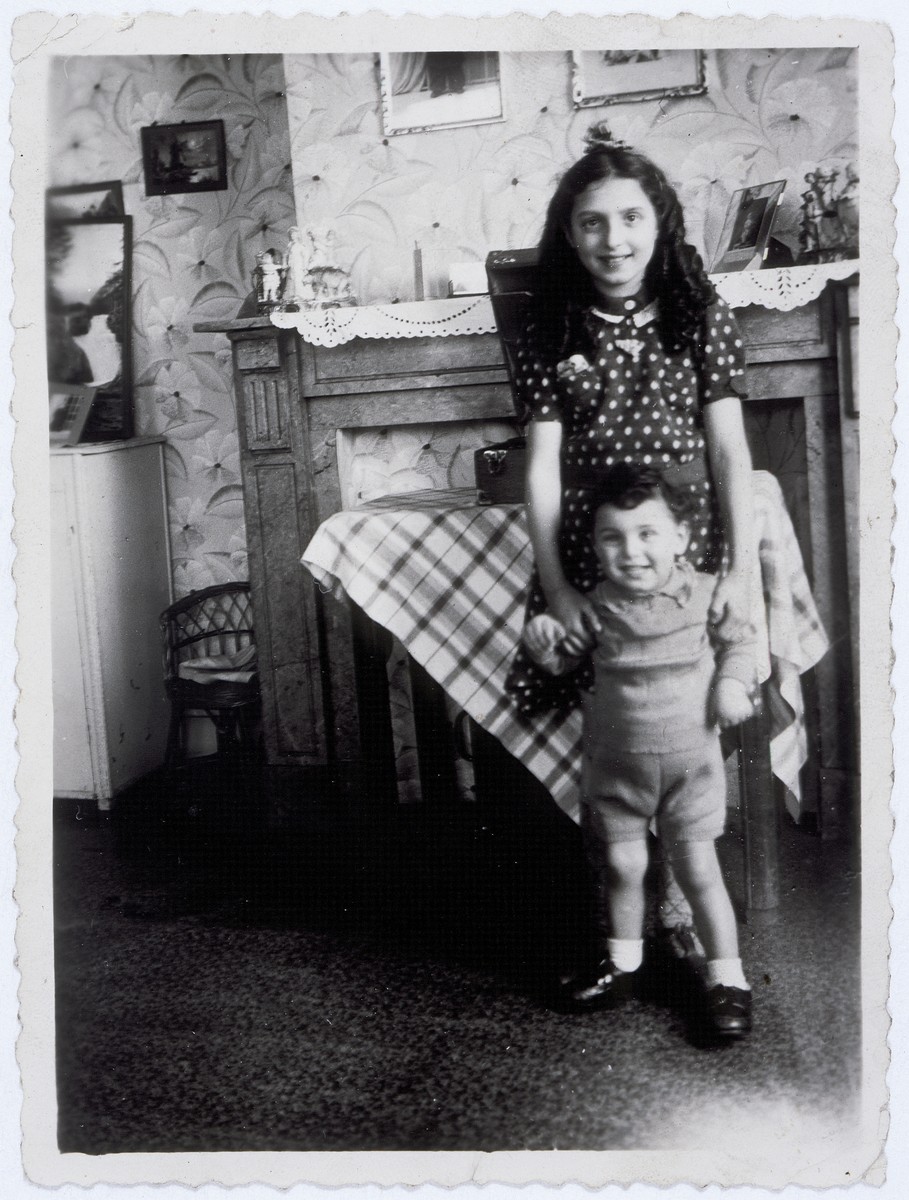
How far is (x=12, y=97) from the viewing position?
5.94 ft

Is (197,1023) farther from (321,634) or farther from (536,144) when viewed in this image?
(536,144)

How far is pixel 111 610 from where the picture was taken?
7.97 ft

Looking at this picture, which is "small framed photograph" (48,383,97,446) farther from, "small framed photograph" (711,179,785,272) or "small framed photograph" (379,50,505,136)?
"small framed photograph" (711,179,785,272)

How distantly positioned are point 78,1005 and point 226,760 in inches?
25.3

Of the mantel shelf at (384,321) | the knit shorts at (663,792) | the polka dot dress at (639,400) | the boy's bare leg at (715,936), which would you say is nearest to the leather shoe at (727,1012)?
the boy's bare leg at (715,936)

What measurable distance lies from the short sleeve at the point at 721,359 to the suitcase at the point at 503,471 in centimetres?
37

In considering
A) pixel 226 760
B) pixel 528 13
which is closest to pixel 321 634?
pixel 226 760

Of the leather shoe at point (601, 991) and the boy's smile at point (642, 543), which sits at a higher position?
the boy's smile at point (642, 543)

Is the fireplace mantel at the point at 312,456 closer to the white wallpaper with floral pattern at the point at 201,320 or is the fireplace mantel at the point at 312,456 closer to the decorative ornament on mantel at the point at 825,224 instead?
the white wallpaper with floral pattern at the point at 201,320

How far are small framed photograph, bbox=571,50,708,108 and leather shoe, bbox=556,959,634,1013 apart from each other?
1.39 metres

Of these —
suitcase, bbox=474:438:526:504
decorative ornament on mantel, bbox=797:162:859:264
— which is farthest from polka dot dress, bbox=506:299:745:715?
decorative ornament on mantel, bbox=797:162:859:264

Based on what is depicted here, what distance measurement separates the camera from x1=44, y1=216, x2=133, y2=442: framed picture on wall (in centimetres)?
188

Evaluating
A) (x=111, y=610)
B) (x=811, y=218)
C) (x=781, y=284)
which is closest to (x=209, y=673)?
(x=111, y=610)

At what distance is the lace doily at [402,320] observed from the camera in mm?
2318
